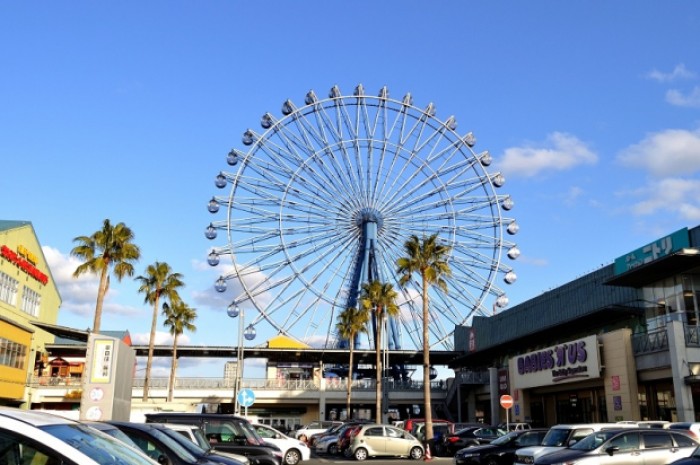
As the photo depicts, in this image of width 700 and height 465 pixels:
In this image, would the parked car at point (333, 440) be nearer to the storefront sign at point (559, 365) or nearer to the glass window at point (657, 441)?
the storefront sign at point (559, 365)

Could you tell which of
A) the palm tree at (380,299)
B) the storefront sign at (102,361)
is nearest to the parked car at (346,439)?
the storefront sign at (102,361)

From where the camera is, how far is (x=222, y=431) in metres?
17.3

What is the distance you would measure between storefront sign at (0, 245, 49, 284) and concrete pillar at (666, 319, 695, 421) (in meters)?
39.9

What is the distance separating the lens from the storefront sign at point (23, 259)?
45.5m

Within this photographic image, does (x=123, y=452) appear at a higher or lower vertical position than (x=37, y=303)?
lower

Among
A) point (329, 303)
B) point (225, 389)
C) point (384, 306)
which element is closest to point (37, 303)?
point (225, 389)

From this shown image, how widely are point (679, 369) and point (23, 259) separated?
42420 millimetres

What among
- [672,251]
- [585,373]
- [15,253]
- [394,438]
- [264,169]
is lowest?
[394,438]

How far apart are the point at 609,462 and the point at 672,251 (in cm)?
1925

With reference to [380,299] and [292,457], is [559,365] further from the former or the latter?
[292,457]

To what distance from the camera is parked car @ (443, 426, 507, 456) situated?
2644 cm

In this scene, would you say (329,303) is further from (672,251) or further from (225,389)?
(672,251)

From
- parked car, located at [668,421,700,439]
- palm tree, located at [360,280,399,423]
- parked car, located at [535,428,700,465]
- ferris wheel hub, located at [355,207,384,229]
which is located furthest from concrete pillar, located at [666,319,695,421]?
ferris wheel hub, located at [355,207,384,229]

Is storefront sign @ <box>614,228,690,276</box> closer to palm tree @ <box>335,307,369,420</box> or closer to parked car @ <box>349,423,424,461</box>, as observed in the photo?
parked car @ <box>349,423,424,461</box>
